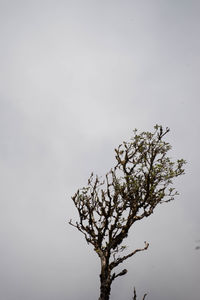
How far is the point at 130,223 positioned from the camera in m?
13.5

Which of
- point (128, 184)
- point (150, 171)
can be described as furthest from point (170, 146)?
point (128, 184)

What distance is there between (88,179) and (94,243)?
404cm

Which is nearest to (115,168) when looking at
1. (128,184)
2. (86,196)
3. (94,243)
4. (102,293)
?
(128,184)

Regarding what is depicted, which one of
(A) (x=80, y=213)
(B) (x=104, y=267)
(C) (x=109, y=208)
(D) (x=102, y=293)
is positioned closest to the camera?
(D) (x=102, y=293)

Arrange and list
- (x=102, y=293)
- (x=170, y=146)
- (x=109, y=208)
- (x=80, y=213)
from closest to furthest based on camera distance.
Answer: (x=102, y=293) → (x=109, y=208) → (x=80, y=213) → (x=170, y=146)

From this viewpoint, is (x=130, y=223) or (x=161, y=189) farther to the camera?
(x=161, y=189)

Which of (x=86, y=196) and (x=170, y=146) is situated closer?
(x=86, y=196)

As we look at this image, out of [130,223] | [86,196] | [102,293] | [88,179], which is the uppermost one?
[88,179]

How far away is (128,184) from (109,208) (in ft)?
7.56

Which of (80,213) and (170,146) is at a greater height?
(170,146)

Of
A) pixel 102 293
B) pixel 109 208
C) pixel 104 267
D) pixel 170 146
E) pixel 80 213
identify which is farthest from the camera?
pixel 170 146

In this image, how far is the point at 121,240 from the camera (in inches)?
526

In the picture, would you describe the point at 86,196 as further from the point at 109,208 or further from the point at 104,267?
the point at 104,267

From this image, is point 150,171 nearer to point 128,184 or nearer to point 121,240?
point 128,184
